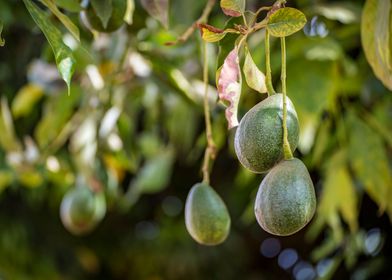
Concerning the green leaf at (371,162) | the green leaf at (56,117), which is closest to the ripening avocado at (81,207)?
the green leaf at (56,117)

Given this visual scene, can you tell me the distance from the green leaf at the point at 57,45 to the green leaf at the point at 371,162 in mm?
476

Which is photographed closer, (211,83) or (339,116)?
(339,116)

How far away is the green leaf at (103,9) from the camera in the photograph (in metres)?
0.65

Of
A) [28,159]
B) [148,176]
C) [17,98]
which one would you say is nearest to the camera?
[28,159]

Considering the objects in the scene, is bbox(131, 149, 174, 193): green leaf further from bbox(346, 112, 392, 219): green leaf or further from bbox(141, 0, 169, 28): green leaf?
bbox(141, 0, 169, 28): green leaf

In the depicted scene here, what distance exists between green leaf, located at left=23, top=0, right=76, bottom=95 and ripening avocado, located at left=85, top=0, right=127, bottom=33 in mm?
107

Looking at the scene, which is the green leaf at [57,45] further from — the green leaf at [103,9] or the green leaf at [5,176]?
the green leaf at [5,176]

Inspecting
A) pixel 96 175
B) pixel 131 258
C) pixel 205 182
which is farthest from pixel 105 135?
pixel 131 258

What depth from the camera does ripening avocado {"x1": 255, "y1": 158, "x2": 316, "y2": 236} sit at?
1.54 feet

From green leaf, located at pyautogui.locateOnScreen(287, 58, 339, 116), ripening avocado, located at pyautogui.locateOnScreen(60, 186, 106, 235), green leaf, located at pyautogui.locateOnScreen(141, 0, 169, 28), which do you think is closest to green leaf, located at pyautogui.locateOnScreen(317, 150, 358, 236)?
green leaf, located at pyautogui.locateOnScreen(287, 58, 339, 116)

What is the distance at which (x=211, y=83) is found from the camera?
1.29 meters

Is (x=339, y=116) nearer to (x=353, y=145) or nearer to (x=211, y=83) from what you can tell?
(x=353, y=145)

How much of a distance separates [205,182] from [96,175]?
0.42 metres

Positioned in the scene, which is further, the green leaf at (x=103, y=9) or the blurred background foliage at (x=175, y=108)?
the blurred background foliage at (x=175, y=108)
